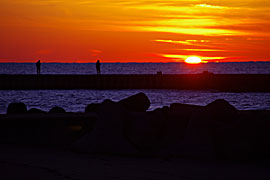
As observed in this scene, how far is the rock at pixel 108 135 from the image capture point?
6.70m

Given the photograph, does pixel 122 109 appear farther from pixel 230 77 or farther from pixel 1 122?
pixel 230 77

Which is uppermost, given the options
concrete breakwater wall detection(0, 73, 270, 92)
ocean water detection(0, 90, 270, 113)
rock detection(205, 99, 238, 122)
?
concrete breakwater wall detection(0, 73, 270, 92)

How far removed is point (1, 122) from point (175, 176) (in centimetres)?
341

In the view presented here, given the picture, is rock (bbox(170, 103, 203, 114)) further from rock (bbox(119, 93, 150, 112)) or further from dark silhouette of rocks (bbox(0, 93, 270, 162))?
rock (bbox(119, 93, 150, 112))

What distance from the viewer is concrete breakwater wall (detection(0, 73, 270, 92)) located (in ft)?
200

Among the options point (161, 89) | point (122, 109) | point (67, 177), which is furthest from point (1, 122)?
point (161, 89)

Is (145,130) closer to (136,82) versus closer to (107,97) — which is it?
(107,97)

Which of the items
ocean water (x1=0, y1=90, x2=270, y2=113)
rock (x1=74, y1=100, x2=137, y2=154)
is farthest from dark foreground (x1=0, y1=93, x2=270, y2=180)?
ocean water (x1=0, y1=90, x2=270, y2=113)

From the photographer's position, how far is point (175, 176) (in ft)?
17.0

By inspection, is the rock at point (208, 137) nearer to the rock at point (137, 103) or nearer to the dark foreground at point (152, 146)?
the dark foreground at point (152, 146)

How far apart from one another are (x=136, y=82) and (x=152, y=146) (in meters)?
55.7

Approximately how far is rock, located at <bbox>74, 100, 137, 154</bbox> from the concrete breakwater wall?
54.0 metres

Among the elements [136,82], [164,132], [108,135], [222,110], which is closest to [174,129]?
[164,132]

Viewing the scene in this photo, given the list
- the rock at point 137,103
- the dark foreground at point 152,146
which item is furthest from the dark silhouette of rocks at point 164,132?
the rock at point 137,103
